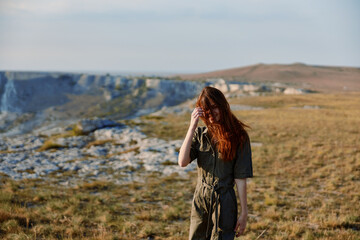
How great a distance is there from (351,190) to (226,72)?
534 feet

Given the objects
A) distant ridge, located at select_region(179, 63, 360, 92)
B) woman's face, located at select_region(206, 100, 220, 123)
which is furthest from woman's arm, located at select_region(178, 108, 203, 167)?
distant ridge, located at select_region(179, 63, 360, 92)

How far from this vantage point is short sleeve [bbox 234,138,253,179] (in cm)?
294

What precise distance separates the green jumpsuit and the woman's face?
190mm

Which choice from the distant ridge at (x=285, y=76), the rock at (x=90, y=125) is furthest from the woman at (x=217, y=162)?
the distant ridge at (x=285, y=76)

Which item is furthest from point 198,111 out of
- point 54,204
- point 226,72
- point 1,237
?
point 226,72

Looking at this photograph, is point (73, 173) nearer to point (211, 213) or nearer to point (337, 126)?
point (211, 213)

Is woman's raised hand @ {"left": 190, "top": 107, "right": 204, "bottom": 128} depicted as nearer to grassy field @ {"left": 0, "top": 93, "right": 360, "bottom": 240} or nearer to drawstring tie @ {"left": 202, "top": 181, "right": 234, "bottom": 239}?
drawstring tie @ {"left": 202, "top": 181, "right": 234, "bottom": 239}

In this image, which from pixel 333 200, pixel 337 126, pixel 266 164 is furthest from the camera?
pixel 337 126

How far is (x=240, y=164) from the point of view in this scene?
9.70 ft

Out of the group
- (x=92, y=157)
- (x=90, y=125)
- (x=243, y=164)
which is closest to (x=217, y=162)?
(x=243, y=164)

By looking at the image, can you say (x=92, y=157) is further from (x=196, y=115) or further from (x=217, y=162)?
(x=196, y=115)

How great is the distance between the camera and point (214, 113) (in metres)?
2.92

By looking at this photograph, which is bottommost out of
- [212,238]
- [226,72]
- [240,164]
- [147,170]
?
[147,170]

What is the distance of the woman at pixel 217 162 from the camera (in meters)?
2.89
